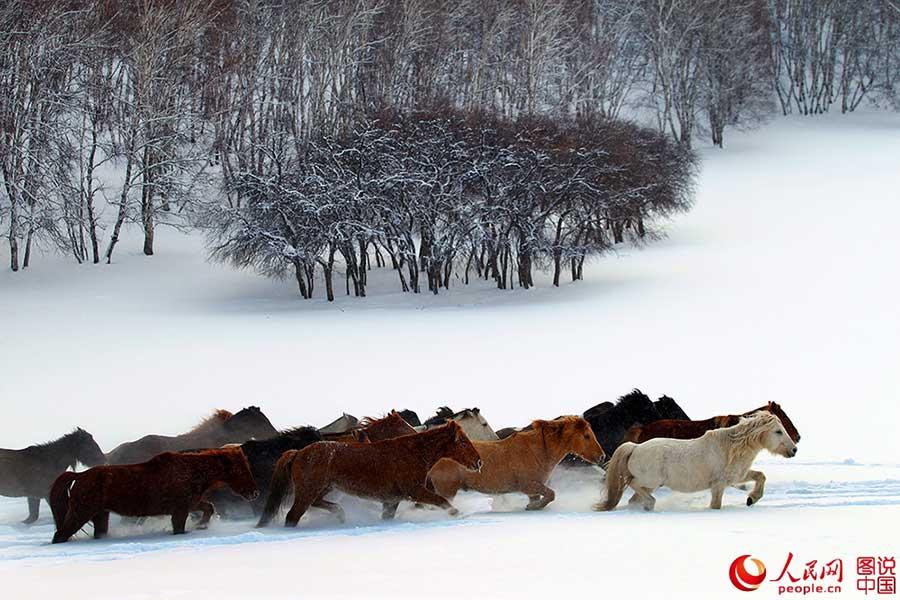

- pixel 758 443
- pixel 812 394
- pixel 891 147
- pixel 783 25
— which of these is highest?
pixel 783 25

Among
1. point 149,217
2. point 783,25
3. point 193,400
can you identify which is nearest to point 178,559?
point 193,400

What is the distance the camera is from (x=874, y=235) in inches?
1421

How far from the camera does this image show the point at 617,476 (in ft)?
32.2

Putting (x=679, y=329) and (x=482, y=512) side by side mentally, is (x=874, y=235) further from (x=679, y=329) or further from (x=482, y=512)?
(x=482, y=512)

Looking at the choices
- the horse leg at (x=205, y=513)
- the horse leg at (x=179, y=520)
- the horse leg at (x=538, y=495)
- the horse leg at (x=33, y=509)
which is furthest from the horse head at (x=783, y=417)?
the horse leg at (x=33, y=509)

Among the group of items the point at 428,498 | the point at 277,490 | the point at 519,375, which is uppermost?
the point at 277,490

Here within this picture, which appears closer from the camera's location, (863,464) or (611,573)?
(611,573)

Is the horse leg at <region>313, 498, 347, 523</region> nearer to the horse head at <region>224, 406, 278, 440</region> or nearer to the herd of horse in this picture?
the herd of horse

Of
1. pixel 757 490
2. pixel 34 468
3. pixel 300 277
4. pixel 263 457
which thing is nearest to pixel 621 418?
pixel 757 490

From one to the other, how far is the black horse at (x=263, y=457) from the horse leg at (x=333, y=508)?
676 millimetres

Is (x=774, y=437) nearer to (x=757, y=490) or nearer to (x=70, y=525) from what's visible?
(x=757, y=490)

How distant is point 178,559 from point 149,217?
3068 cm

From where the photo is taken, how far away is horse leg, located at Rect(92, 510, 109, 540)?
903cm

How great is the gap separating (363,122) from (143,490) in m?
29.5
